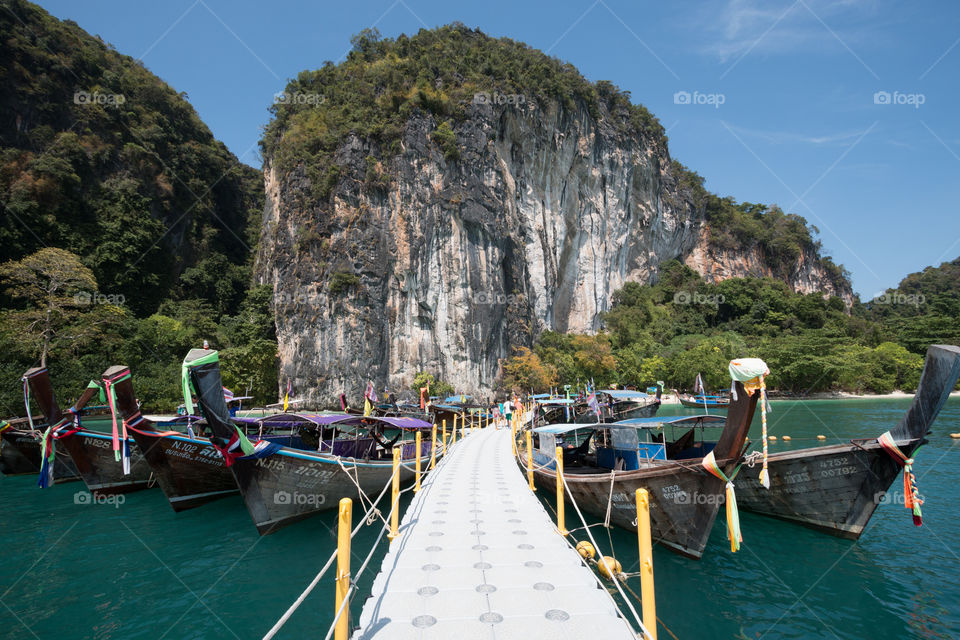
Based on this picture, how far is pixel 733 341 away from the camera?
5644cm

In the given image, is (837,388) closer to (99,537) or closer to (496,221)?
(496,221)

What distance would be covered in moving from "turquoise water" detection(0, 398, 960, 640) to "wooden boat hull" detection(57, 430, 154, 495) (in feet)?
4.78

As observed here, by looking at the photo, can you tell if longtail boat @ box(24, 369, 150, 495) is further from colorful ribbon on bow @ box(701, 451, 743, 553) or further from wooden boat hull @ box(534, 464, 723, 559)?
colorful ribbon on bow @ box(701, 451, 743, 553)

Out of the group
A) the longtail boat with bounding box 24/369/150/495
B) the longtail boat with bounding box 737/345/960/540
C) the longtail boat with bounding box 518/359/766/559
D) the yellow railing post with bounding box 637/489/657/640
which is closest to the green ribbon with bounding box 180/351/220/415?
the longtail boat with bounding box 24/369/150/495

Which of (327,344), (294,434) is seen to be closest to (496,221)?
(327,344)

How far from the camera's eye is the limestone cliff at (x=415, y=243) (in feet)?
134

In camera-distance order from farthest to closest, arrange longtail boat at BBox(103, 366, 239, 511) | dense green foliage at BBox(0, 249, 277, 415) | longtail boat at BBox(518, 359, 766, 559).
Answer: dense green foliage at BBox(0, 249, 277, 415) < longtail boat at BBox(103, 366, 239, 511) < longtail boat at BBox(518, 359, 766, 559)

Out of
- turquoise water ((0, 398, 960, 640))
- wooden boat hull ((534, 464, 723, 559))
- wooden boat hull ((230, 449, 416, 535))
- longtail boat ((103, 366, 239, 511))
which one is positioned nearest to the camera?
turquoise water ((0, 398, 960, 640))

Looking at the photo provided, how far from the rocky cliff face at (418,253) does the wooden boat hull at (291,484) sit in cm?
2959

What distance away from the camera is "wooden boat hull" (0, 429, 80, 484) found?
55.0 ft

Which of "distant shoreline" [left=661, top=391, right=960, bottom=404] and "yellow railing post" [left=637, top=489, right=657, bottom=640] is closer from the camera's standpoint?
"yellow railing post" [left=637, top=489, right=657, bottom=640]

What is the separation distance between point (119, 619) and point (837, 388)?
201ft

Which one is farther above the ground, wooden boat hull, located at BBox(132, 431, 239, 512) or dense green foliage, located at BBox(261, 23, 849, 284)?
dense green foliage, located at BBox(261, 23, 849, 284)

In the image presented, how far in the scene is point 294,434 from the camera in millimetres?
15484
